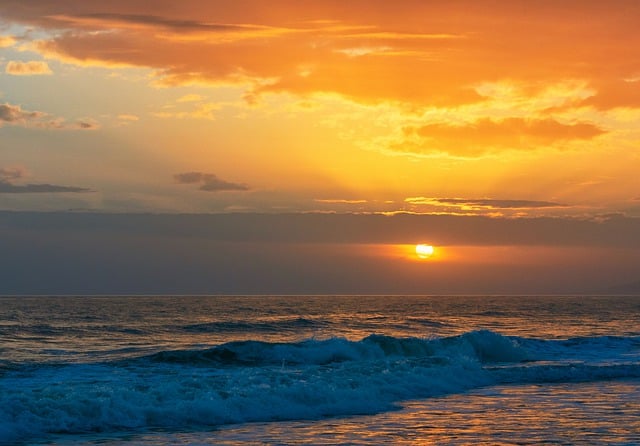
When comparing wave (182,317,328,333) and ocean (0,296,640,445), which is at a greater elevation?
ocean (0,296,640,445)

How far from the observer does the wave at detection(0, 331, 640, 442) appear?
825 inches

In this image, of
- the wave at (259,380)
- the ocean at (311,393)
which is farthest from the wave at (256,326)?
the wave at (259,380)

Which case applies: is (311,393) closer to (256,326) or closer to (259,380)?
(259,380)

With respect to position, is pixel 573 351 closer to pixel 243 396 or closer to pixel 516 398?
pixel 516 398

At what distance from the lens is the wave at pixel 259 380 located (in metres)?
21.0

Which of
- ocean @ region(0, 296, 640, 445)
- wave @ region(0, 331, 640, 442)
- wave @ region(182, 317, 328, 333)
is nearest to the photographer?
ocean @ region(0, 296, 640, 445)

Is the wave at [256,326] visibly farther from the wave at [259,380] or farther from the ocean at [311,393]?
the wave at [259,380]

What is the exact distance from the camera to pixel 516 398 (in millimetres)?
26328

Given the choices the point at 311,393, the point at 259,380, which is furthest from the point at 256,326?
the point at 311,393

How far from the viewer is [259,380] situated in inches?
1048

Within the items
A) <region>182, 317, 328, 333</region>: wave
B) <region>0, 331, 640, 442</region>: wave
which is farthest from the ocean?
<region>182, 317, 328, 333</region>: wave

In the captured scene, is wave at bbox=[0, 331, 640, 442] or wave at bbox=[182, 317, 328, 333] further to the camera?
wave at bbox=[182, 317, 328, 333]

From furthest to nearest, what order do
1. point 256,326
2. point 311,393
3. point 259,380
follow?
point 256,326
point 259,380
point 311,393

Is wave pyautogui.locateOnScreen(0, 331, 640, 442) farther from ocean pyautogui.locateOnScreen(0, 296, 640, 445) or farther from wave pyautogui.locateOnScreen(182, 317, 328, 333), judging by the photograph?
wave pyautogui.locateOnScreen(182, 317, 328, 333)
